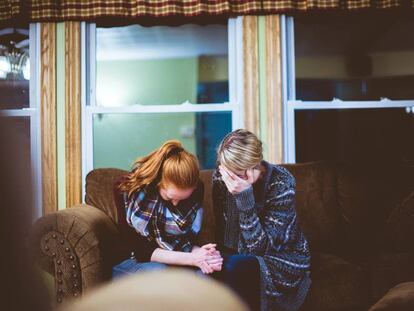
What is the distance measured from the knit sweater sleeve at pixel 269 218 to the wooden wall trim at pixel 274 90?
1.05 m

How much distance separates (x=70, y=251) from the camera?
1.98 m

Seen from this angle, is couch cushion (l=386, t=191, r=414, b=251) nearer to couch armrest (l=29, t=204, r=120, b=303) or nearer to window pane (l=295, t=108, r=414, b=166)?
window pane (l=295, t=108, r=414, b=166)

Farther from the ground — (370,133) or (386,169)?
(370,133)

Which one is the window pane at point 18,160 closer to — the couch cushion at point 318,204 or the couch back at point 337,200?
the couch back at point 337,200

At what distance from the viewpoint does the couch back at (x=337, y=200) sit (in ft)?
8.62

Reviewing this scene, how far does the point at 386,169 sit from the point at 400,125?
30.4 inches

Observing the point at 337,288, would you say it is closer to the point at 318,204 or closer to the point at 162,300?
the point at 318,204

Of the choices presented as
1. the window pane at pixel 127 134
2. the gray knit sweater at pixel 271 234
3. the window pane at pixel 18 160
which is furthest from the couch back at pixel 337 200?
the window pane at pixel 18 160

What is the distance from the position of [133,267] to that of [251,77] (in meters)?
1.72

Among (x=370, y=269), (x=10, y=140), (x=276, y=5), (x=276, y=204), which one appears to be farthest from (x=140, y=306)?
(x=276, y=5)

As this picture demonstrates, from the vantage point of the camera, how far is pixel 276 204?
2.05m

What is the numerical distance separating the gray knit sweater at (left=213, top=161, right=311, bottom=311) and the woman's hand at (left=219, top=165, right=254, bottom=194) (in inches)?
0.9

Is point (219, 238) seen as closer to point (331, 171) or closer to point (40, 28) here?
point (331, 171)

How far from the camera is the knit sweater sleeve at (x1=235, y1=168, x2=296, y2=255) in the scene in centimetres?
197
